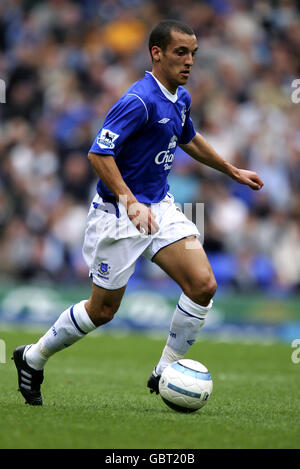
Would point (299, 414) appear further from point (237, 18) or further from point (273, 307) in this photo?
point (237, 18)

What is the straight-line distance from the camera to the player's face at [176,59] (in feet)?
17.8

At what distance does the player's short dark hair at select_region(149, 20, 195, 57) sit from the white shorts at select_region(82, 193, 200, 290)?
1122 mm

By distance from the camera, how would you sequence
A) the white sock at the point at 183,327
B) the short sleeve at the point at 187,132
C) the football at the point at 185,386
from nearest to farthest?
1. the football at the point at 185,386
2. the white sock at the point at 183,327
3. the short sleeve at the point at 187,132

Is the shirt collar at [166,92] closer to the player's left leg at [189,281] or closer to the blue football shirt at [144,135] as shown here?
the blue football shirt at [144,135]

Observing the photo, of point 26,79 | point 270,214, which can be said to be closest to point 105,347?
point 270,214

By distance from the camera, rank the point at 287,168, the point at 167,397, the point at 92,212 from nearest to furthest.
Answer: the point at 167,397 < the point at 92,212 < the point at 287,168

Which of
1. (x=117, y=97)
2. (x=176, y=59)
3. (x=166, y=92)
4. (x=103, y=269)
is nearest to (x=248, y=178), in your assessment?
(x=166, y=92)

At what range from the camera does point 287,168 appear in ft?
44.1

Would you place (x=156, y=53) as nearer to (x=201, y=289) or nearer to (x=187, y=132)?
(x=187, y=132)

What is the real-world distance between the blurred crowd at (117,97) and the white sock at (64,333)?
7.20 m

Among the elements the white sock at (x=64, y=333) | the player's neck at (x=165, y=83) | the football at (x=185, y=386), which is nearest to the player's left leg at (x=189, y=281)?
the football at (x=185, y=386)

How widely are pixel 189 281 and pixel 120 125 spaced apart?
1103mm

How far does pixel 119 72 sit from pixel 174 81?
9959mm

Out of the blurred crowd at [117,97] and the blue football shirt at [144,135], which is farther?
the blurred crowd at [117,97]
